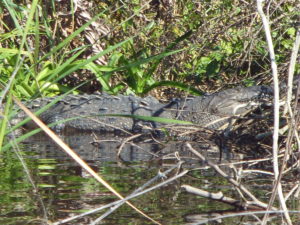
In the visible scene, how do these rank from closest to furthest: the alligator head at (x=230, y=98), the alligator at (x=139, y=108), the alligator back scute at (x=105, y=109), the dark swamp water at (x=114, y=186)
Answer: the dark swamp water at (x=114, y=186)
the alligator head at (x=230, y=98)
the alligator at (x=139, y=108)
the alligator back scute at (x=105, y=109)

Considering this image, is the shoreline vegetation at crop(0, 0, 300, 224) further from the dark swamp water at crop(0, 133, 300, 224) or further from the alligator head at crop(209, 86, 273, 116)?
the dark swamp water at crop(0, 133, 300, 224)

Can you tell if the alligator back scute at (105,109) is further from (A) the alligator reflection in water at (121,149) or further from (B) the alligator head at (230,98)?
(A) the alligator reflection in water at (121,149)

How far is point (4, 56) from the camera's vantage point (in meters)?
6.76

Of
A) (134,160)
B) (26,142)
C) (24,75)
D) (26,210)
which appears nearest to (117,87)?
(24,75)

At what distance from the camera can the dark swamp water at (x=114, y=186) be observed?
294 cm

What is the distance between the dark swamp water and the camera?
2936mm

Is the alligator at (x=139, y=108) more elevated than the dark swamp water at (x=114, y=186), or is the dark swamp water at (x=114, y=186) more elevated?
the alligator at (x=139, y=108)

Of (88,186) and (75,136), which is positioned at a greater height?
(75,136)

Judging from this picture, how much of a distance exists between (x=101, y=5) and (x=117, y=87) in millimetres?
1241

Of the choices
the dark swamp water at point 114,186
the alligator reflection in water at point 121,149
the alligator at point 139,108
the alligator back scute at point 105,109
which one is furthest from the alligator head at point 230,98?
the dark swamp water at point 114,186

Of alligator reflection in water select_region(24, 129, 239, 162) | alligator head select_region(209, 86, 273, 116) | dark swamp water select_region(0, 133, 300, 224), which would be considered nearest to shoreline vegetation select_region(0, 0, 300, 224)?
alligator head select_region(209, 86, 273, 116)

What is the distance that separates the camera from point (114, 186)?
3.62 metres

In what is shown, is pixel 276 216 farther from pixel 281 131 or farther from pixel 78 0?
pixel 78 0

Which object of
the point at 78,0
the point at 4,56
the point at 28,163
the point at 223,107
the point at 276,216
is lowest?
the point at 276,216
